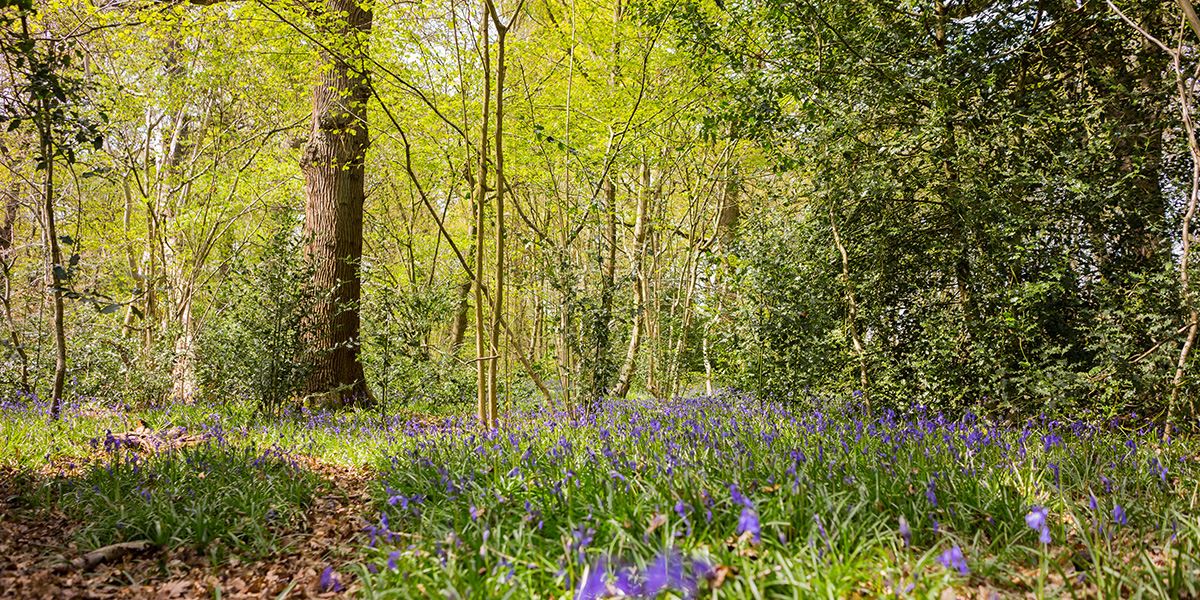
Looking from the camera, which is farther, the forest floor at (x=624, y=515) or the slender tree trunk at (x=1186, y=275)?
the slender tree trunk at (x=1186, y=275)

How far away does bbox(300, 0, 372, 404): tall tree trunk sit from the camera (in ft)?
26.1

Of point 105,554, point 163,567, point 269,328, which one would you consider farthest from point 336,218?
point 163,567

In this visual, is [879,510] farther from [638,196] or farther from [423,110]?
[423,110]

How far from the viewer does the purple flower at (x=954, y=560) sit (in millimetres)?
1923

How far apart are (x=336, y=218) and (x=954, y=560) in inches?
301

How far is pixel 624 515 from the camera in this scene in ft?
9.57

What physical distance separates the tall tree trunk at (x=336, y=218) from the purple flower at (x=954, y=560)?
6808 millimetres

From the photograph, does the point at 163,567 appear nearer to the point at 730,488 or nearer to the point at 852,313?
the point at 730,488

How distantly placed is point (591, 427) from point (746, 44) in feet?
14.1

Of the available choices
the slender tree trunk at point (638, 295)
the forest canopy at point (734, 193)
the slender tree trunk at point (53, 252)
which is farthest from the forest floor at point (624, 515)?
the slender tree trunk at point (638, 295)

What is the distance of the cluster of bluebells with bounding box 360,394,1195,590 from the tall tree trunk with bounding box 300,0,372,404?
338 centimetres

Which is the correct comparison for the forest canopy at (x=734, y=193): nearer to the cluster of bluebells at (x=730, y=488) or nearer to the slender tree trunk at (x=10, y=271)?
the slender tree trunk at (x=10, y=271)

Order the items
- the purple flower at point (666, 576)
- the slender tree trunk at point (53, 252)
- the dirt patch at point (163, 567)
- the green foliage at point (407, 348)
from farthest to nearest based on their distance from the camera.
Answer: the green foliage at point (407, 348), the slender tree trunk at point (53, 252), the dirt patch at point (163, 567), the purple flower at point (666, 576)

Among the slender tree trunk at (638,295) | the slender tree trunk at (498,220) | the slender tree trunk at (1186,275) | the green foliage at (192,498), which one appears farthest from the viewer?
the slender tree trunk at (638,295)
